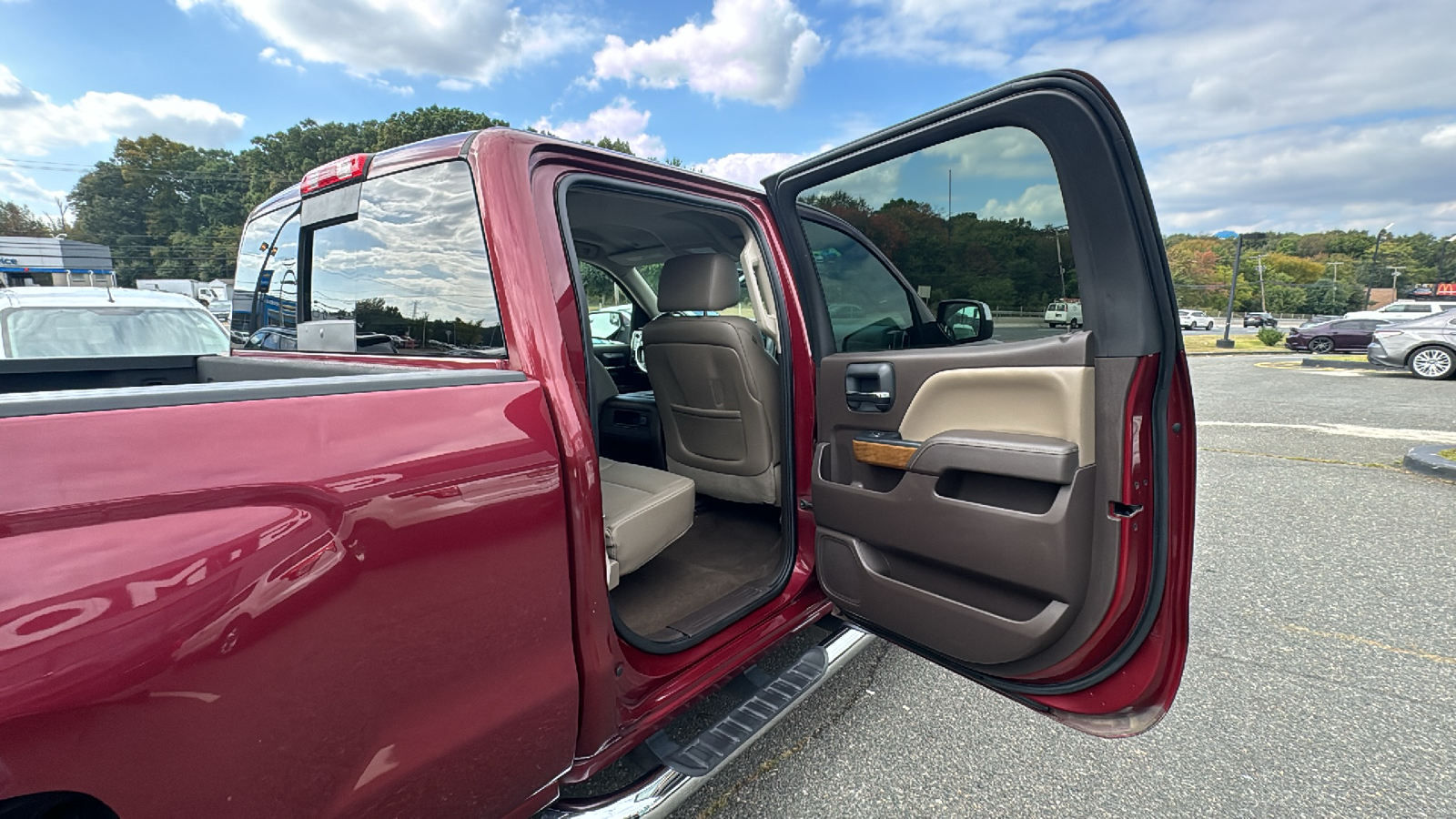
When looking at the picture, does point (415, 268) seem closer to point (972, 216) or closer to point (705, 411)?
point (705, 411)

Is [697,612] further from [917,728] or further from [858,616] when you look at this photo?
[917,728]

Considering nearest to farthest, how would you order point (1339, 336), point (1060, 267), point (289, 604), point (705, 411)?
1. point (289, 604)
2. point (1060, 267)
3. point (705, 411)
4. point (1339, 336)

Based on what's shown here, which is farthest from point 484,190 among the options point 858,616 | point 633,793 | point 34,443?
point 858,616

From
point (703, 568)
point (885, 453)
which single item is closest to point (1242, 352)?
point (703, 568)

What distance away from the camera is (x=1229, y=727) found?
7.02 feet

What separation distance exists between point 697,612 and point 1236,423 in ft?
27.4

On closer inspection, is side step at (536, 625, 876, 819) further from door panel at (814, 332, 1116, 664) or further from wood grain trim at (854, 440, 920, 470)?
wood grain trim at (854, 440, 920, 470)

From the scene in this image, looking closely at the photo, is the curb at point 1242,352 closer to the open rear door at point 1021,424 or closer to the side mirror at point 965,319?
the side mirror at point 965,319

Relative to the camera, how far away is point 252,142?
60.5 m

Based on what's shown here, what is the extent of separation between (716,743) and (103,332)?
281 inches

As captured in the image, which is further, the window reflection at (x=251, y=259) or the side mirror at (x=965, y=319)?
the window reflection at (x=251, y=259)

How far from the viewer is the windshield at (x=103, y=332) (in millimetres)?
5430

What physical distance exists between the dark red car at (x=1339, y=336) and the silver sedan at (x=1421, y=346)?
7.10m

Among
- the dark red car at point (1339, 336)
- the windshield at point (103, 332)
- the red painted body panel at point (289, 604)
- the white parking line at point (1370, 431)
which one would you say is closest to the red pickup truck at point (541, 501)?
the red painted body panel at point (289, 604)
